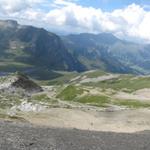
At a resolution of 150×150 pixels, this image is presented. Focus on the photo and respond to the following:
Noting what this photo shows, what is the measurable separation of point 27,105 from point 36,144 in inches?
4186

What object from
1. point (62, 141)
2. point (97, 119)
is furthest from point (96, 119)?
point (62, 141)

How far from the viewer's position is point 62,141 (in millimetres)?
46094

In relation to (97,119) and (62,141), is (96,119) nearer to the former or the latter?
(97,119)

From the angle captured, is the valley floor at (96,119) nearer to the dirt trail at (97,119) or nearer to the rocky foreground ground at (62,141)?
the dirt trail at (97,119)

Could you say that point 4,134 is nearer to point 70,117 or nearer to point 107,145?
point 107,145

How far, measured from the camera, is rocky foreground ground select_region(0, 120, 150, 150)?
40312 millimetres

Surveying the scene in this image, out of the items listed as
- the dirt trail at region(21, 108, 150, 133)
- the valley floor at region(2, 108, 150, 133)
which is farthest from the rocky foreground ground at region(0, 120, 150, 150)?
the dirt trail at region(21, 108, 150, 133)

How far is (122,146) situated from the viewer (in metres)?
49.7

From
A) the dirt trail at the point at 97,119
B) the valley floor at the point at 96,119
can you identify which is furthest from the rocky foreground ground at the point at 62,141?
the dirt trail at the point at 97,119

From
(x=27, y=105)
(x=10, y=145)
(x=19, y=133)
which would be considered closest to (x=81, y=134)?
(x=19, y=133)

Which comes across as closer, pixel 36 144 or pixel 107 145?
pixel 36 144

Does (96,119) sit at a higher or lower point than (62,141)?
lower

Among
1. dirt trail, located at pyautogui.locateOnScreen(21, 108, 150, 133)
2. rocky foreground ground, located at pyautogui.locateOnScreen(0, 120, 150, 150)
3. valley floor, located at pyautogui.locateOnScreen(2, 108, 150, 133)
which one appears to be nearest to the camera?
rocky foreground ground, located at pyautogui.locateOnScreen(0, 120, 150, 150)

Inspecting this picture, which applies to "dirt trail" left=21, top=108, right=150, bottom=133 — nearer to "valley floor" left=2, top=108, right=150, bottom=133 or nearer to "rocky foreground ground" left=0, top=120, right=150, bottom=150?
"valley floor" left=2, top=108, right=150, bottom=133
